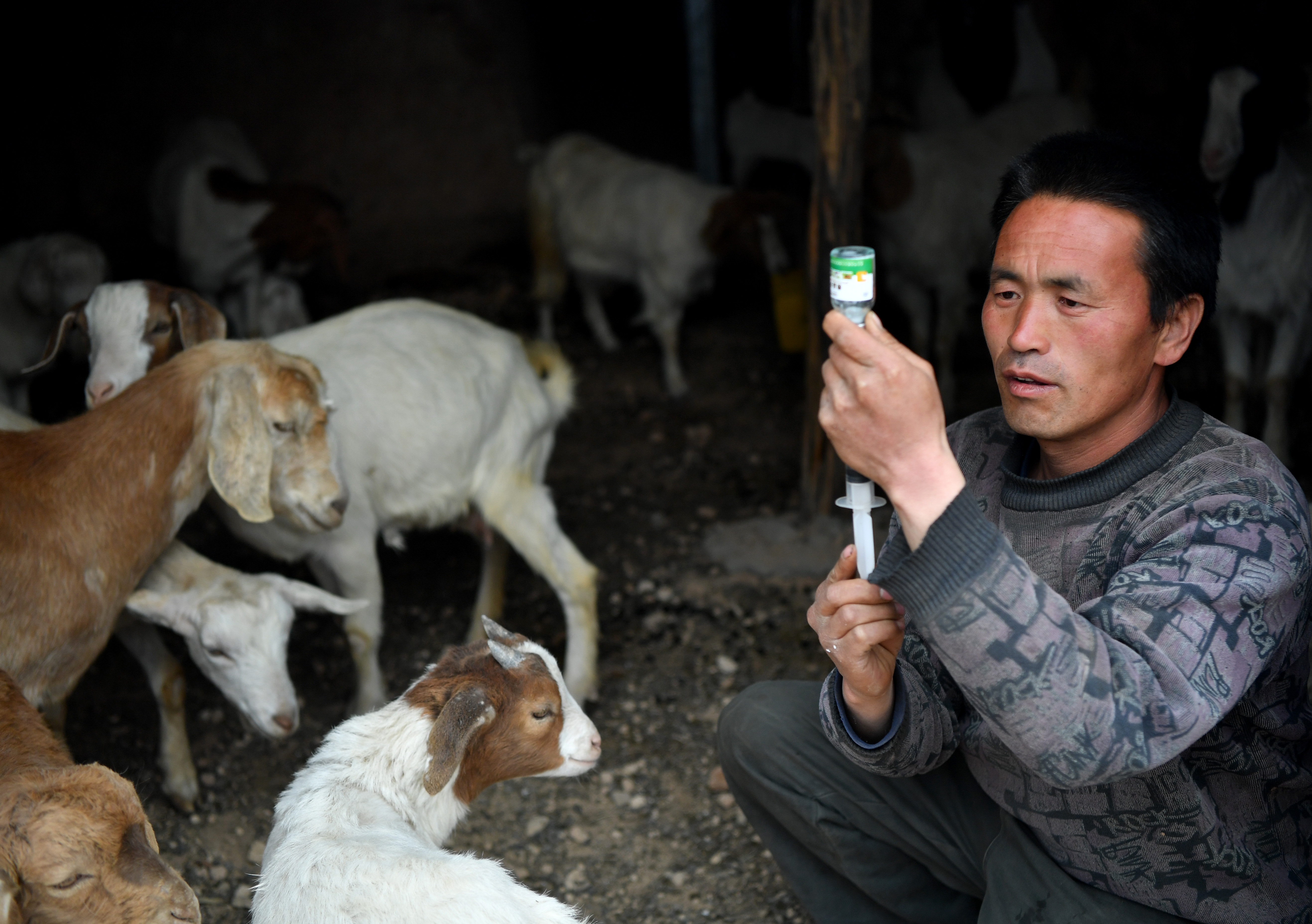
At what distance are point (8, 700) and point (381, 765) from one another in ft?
2.57

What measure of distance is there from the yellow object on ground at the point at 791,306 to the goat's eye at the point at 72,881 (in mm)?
5446

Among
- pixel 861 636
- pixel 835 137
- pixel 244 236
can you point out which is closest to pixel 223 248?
pixel 244 236

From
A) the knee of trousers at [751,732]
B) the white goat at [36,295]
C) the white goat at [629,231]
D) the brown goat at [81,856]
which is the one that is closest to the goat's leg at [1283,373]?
the white goat at [629,231]

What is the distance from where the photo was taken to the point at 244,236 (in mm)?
6797

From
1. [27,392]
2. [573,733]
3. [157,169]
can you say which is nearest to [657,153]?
[157,169]

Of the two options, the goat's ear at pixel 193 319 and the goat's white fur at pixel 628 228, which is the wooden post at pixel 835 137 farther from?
the goat's ear at pixel 193 319

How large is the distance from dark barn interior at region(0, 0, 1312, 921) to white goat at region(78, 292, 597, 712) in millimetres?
373

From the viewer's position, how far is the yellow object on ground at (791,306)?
6859mm

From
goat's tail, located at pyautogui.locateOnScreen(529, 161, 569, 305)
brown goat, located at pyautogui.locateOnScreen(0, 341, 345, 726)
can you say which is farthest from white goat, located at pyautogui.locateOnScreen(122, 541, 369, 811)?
goat's tail, located at pyautogui.locateOnScreen(529, 161, 569, 305)

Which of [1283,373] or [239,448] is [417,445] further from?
[1283,373]

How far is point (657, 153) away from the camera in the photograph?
963cm

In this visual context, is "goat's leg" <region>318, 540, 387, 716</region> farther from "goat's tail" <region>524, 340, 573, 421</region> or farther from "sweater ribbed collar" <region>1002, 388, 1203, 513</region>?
"sweater ribbed collar" <region>1002, 388, 1203, 513</region>

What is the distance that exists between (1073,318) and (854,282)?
537 millimetres

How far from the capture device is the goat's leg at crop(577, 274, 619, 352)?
770cm
